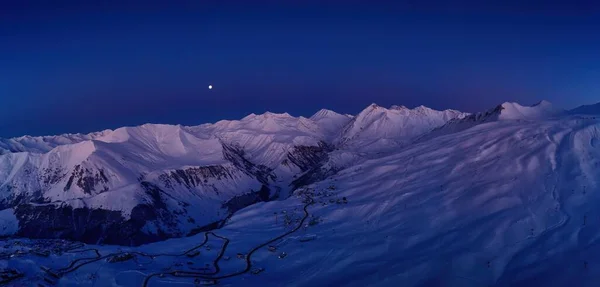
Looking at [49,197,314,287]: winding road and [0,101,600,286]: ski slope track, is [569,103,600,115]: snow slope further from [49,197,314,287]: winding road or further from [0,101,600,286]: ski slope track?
[49,197,314,287]: winding road

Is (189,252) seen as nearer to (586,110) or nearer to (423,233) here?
(423,233)

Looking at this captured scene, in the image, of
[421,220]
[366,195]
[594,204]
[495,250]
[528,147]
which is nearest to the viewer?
[495,250]

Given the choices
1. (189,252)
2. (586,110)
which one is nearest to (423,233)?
(189,252)

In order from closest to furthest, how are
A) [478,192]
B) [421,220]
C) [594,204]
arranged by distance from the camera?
[594,204] < [421,220] < [478,192]

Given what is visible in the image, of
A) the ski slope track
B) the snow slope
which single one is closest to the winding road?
the ski slope track

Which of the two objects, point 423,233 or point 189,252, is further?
point 189,252

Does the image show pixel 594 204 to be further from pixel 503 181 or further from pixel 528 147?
pixel 528 147

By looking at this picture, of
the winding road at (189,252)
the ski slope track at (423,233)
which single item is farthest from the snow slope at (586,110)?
the winding road at (189,252)

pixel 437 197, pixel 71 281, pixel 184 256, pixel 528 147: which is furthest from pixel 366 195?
pixel 71 281

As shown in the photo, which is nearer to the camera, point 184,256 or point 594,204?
point 594,204

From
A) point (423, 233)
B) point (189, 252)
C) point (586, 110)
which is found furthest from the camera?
point (586, 110)

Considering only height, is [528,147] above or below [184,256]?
above
